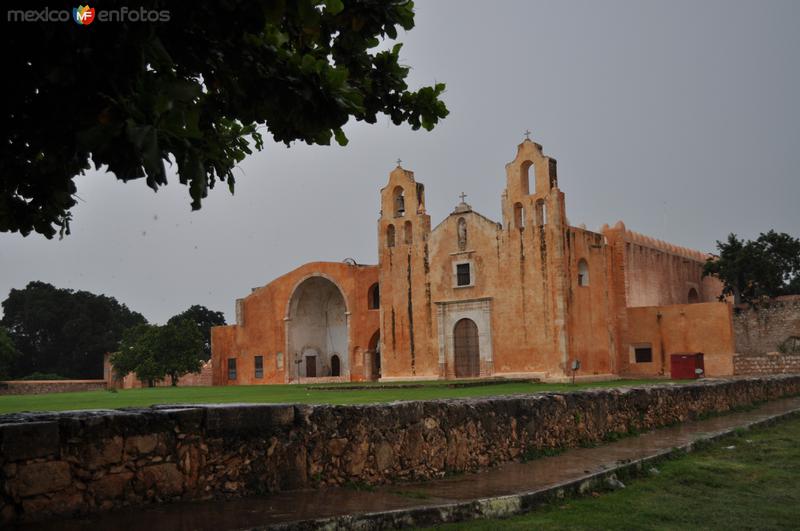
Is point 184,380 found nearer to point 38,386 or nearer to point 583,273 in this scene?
point 38,386

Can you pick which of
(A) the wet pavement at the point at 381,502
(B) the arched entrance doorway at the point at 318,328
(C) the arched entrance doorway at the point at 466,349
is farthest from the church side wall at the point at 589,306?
(A) the wet pavement at the point at 381,502

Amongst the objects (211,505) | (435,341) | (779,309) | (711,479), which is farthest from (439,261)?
(211,505)

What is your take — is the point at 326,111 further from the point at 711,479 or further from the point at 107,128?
the point at 711,479

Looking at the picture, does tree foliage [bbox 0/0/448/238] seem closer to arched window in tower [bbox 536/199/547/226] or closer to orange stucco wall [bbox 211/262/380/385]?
arched window in tower [bbox 536/199/547/226]

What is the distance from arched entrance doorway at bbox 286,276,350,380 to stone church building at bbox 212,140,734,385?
223 centimetres

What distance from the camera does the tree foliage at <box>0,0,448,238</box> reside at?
3238mm

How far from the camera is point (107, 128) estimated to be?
3189mm

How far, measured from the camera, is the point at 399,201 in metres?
36.7

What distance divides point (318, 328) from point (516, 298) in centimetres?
1343

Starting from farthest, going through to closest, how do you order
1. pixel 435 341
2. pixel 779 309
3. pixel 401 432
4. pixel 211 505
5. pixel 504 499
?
pixel 779 309
pixel 435 341
pixel 401 432
pixel 504 499
pixel 211 505

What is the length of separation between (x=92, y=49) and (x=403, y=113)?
2192mm

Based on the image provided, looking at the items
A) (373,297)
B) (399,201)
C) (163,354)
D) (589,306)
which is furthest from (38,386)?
(589,306)

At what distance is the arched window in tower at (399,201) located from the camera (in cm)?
3647

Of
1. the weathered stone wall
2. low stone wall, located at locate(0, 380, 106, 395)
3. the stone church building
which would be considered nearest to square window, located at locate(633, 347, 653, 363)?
the stone church building
